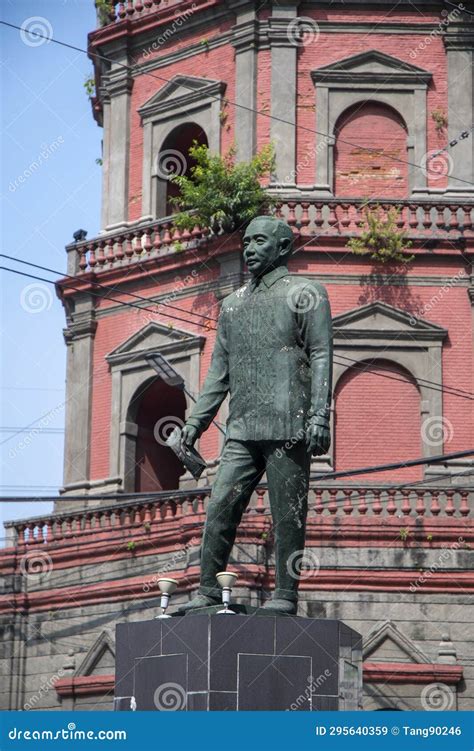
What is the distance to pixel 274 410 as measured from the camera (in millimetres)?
11172

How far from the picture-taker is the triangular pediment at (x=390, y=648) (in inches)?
933

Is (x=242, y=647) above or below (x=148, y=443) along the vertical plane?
below

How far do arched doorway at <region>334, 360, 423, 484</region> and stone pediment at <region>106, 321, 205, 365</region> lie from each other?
3.11 meters

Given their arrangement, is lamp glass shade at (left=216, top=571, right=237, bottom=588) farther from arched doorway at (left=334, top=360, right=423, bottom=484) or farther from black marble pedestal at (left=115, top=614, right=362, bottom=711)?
arched doorway at (left=334, top=360, right=423, bottom=484)

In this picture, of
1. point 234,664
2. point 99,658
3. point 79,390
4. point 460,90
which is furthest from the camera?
point 79,390

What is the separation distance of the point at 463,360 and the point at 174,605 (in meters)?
7.11

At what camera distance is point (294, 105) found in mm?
29156

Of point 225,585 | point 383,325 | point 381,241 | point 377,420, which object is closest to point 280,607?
point 225,585

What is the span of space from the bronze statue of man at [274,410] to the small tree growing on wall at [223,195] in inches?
631

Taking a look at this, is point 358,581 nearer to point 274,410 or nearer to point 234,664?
point 274,410

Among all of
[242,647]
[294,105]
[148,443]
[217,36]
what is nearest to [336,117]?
[294,105]

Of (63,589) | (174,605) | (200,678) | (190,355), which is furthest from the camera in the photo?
(190,355)

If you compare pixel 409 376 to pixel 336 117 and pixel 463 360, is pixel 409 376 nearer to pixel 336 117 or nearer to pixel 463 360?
pixel 463 360

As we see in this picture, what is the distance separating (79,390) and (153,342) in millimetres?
2044
